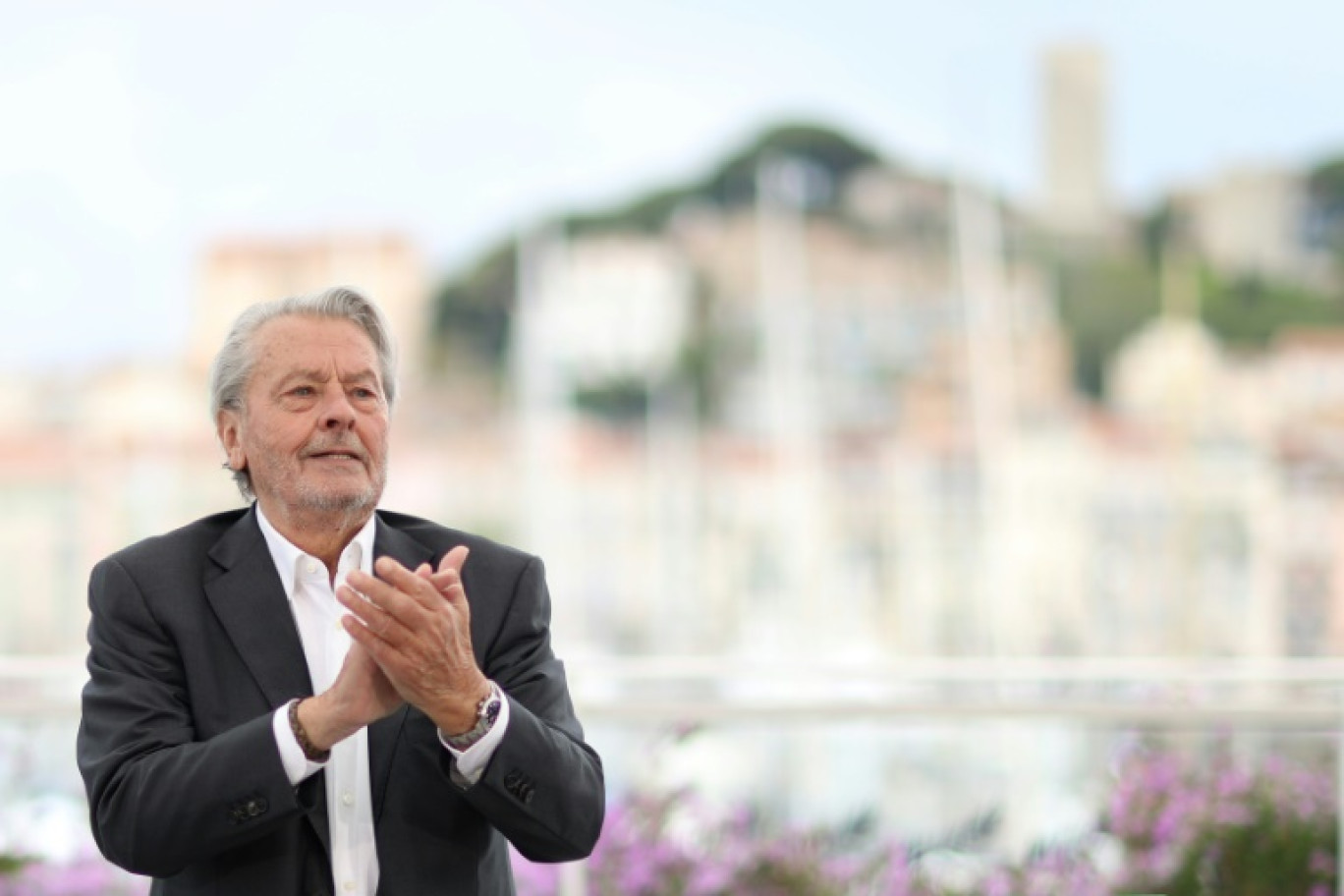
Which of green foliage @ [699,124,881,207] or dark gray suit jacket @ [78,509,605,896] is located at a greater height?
green foliage @ [699,124,881,207]

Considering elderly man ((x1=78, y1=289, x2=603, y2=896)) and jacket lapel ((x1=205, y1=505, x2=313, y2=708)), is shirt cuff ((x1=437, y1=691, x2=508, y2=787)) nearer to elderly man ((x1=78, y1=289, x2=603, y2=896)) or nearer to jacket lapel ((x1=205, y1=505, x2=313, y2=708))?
elderly man ((x1=78, y1=289, x2=603, y2=896))

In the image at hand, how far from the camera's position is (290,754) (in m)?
1.54

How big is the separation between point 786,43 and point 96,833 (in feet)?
146

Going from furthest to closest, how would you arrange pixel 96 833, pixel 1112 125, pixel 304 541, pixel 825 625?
pixel 1112 125
pixel 825 625
pixel 304 541
pixel 96 833

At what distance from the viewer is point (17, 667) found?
9.48 feet

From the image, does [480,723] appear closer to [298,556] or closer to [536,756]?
[536,756]

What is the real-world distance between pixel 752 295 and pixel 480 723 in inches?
1640

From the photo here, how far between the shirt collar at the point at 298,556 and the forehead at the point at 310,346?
139 mm

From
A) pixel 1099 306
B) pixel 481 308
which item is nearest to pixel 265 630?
pixel 481 308

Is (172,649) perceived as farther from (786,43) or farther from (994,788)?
(786,43)

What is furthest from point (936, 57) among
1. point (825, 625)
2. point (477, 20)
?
point (825, 625)

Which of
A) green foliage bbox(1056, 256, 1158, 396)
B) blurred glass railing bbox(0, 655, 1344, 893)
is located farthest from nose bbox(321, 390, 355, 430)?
green foliage bbox(1056, 256, 1158, 396)

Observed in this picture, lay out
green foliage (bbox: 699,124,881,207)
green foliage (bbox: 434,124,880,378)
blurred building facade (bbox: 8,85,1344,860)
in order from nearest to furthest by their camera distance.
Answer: blurred building facade (bbox: 8,85,1344,860)
green foliage (bbox: 434,124,880,378)
green foliage (bbox: 699,124,881,207)

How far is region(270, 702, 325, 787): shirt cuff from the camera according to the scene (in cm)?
154
